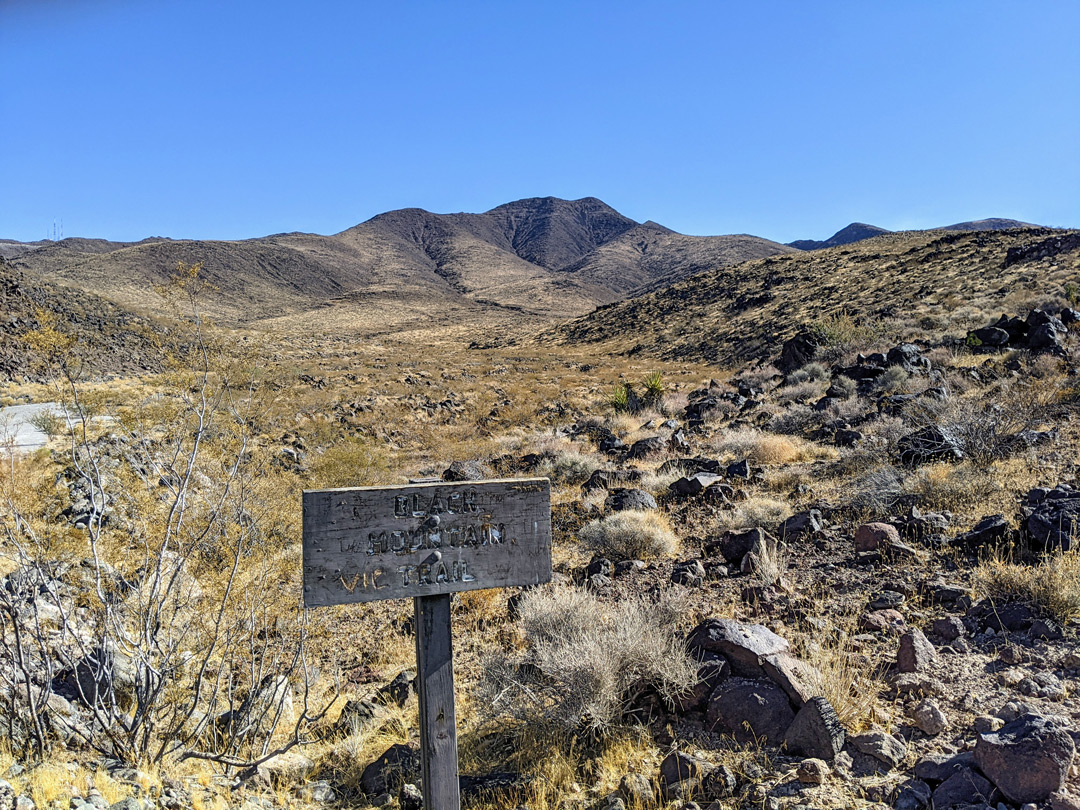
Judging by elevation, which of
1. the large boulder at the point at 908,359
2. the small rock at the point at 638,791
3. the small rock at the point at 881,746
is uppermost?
the large boulder at the point at 908,359

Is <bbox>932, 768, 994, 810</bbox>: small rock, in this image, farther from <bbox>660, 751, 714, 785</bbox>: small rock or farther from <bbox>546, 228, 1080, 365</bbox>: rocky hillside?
<bbox>546, 228, 1080, 365</bbox>: rocky hillside

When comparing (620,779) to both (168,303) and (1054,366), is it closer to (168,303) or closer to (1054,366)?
(168,303)

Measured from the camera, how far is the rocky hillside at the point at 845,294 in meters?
25.3

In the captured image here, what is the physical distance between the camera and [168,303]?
435cm

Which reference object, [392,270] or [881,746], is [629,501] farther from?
[392,270]

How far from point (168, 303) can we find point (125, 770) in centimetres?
292

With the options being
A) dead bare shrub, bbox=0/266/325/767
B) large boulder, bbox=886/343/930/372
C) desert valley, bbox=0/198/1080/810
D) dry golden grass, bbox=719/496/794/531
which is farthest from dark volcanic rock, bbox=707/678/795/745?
large boulder, bbox=886/343/930/372

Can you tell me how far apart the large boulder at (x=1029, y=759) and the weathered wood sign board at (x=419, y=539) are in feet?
6.97

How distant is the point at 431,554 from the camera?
8.65 ft

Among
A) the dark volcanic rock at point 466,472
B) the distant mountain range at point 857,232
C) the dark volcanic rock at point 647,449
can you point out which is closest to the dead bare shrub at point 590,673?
the dark volcanic rock at point 466,472

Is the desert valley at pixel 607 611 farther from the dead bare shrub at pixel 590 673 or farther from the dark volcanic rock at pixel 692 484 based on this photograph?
the dark volcanic rock at pixel 692 484

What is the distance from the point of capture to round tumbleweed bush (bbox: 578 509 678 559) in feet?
22.1

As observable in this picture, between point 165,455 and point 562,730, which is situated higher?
point 165,455

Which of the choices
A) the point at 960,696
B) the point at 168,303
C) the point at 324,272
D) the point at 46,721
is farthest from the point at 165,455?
the point at 324,272
